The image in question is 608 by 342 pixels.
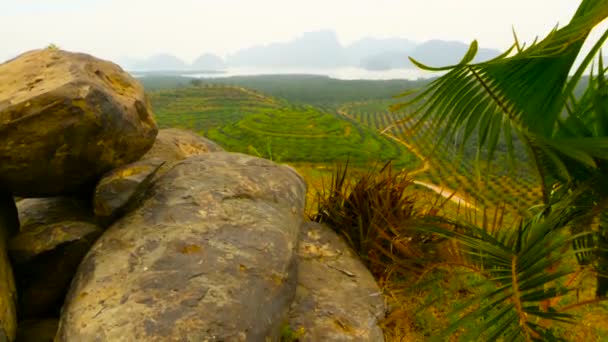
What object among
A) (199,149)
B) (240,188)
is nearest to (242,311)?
(240,188)

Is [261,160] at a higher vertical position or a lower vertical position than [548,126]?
lower

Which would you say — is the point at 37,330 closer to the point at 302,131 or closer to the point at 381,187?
the point at 381,187

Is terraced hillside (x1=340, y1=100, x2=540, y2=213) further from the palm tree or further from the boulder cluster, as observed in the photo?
the boulder cluster

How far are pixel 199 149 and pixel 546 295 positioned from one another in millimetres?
4941

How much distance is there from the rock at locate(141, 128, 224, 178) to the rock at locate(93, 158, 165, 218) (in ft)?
1.38

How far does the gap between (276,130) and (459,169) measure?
45.2 m

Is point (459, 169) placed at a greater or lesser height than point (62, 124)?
lesser

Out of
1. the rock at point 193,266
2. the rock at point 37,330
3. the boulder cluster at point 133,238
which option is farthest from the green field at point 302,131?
the rock at point 37,330

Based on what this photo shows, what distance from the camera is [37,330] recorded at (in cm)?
307

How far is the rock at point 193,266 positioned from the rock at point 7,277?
0.35 meters

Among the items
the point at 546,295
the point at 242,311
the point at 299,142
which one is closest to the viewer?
the point at 546,295

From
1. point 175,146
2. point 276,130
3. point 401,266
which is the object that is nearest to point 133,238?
point 401,266

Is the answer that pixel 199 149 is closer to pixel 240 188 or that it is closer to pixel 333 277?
pixel 240 188

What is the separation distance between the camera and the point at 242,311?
2.46m
